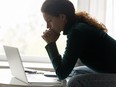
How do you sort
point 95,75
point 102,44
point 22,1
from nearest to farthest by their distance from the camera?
point 95,75
point 102,44
point 22,1

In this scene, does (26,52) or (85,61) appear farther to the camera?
(26,52)

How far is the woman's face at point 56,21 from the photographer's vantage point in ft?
5.47

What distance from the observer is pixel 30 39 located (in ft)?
9.23

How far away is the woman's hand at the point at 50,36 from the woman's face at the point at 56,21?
26 millimetres

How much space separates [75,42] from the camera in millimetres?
1543

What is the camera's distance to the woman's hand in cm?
165

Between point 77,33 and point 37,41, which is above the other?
point 77,33

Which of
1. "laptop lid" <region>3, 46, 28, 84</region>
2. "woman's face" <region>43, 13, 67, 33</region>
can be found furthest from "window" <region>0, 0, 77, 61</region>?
"woman's face" <region>43, 13, 67, 33</region>

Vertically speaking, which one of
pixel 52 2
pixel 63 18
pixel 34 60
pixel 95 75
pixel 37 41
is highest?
pixel 52 2

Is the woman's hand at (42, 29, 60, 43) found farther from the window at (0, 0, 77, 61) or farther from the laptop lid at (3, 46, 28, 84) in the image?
the window at (0, 0, 77, 61)

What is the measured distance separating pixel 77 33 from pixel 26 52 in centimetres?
137

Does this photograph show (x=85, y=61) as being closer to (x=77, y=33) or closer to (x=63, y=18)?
(x=77, y=33)

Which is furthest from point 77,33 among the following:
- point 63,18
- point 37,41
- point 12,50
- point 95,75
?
point 37,41

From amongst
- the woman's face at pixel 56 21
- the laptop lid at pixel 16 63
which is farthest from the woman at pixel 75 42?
the laptop lid at pixel 16 63
